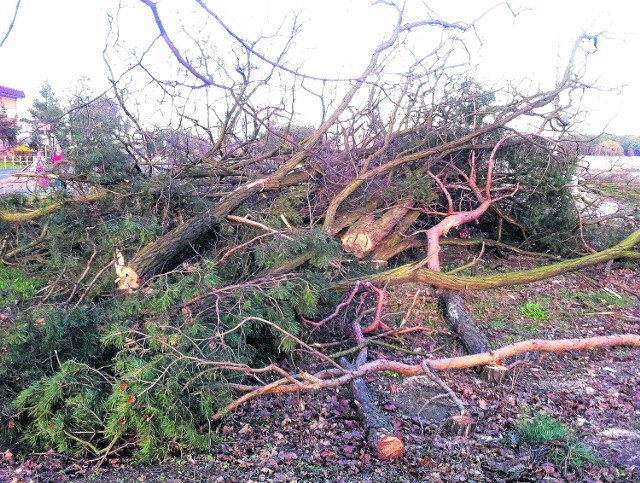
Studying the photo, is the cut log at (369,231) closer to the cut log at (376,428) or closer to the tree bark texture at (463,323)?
the tree bark texture at (463,323)

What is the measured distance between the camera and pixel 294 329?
385 centimetres

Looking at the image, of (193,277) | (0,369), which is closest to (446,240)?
(193,277)

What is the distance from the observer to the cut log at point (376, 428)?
2.89 metres

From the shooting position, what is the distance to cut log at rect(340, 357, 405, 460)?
114 inches

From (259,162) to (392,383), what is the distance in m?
3.21

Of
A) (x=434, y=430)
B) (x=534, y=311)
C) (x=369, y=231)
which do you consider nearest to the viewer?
(x=434, y=430)

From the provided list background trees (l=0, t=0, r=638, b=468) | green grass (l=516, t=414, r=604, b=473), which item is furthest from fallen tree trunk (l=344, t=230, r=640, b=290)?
green grass (l=516, t=414, r=604, b=473)

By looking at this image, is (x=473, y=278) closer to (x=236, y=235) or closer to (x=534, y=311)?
(x=534, y=311)

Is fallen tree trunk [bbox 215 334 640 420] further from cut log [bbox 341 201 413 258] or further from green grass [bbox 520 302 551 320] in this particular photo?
cut log [bbox 341 201 413 258]

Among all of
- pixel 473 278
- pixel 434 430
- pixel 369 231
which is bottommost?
pixel 434 430

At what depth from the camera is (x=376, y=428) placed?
10.1ft

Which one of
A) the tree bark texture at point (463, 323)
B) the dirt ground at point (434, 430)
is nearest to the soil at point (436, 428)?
the dirt ground at point (434, 430)

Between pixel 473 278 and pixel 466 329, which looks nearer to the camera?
pixel 466 329

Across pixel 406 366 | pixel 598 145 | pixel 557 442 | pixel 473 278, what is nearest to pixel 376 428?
pixel 406 366
